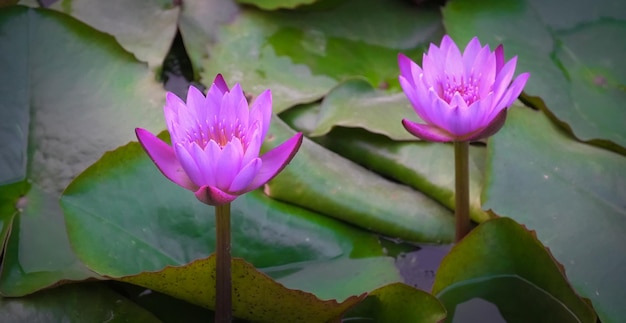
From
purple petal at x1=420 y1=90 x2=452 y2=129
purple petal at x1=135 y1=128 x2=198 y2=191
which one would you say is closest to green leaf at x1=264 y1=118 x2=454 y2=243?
purple petal at x1=420 y1=90 x2=452 y2=129

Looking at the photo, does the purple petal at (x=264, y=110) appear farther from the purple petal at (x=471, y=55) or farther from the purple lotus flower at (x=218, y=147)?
the purple petal at (x=471, y=55)

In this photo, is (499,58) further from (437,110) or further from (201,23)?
(201,23)

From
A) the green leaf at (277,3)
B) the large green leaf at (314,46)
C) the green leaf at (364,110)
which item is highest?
the green leaf at (277,3)

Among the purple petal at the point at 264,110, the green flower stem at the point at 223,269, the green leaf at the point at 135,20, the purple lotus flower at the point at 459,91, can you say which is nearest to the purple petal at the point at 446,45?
the purple lotus flower at the point at 459,91

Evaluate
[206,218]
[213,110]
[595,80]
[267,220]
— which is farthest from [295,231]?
[595,80]

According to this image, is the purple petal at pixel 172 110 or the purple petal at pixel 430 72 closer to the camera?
the purple petal at pixel 172 110

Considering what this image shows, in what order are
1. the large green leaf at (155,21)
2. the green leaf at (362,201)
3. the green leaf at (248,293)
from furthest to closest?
the large green leaf at (155,21)
the green leaf at (362,201)
the green leaf at (248,293)

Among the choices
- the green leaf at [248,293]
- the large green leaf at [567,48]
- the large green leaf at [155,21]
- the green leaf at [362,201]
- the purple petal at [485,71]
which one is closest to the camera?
the green leaf at [248,293]
